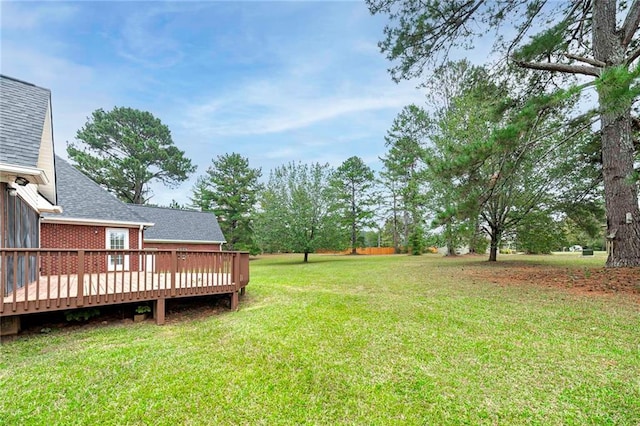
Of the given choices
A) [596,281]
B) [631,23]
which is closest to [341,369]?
[596,281]

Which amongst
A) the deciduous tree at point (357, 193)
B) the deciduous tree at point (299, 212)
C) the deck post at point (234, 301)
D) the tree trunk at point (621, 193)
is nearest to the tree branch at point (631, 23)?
the tree trunk at point (621, 193)

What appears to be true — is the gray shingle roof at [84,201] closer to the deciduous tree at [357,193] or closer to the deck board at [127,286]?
the deck board at [127,286]

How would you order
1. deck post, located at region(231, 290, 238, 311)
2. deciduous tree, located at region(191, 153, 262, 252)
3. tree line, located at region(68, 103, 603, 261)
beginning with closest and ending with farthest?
deck post, located at region(231, 290, 238, 311) → tree line, located at region(68, 103, 603, 261) → deciduous tree, located at region(191, 153, 262, 252)

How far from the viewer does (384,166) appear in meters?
33.3

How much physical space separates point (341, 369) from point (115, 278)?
4.17 meters

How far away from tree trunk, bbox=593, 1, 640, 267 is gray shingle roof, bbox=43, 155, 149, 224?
16.7m

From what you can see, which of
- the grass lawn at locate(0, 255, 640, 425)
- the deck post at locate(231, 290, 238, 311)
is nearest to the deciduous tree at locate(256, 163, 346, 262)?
the deck post at locate(231, 290, 238, 311)

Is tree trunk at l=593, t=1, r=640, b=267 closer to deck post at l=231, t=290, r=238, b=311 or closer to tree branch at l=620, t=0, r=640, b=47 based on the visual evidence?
tree branch at l=620, t=0, r=640, b=47

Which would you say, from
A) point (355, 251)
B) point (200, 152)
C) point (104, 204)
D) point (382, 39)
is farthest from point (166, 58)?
point (355, 251)

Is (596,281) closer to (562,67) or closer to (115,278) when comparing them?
(562,67)

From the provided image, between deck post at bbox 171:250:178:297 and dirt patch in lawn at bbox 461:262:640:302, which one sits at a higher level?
deck post at bbox 171:250:178:297

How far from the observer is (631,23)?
760 cm

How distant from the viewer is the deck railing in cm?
404

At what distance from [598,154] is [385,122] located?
23688mm
